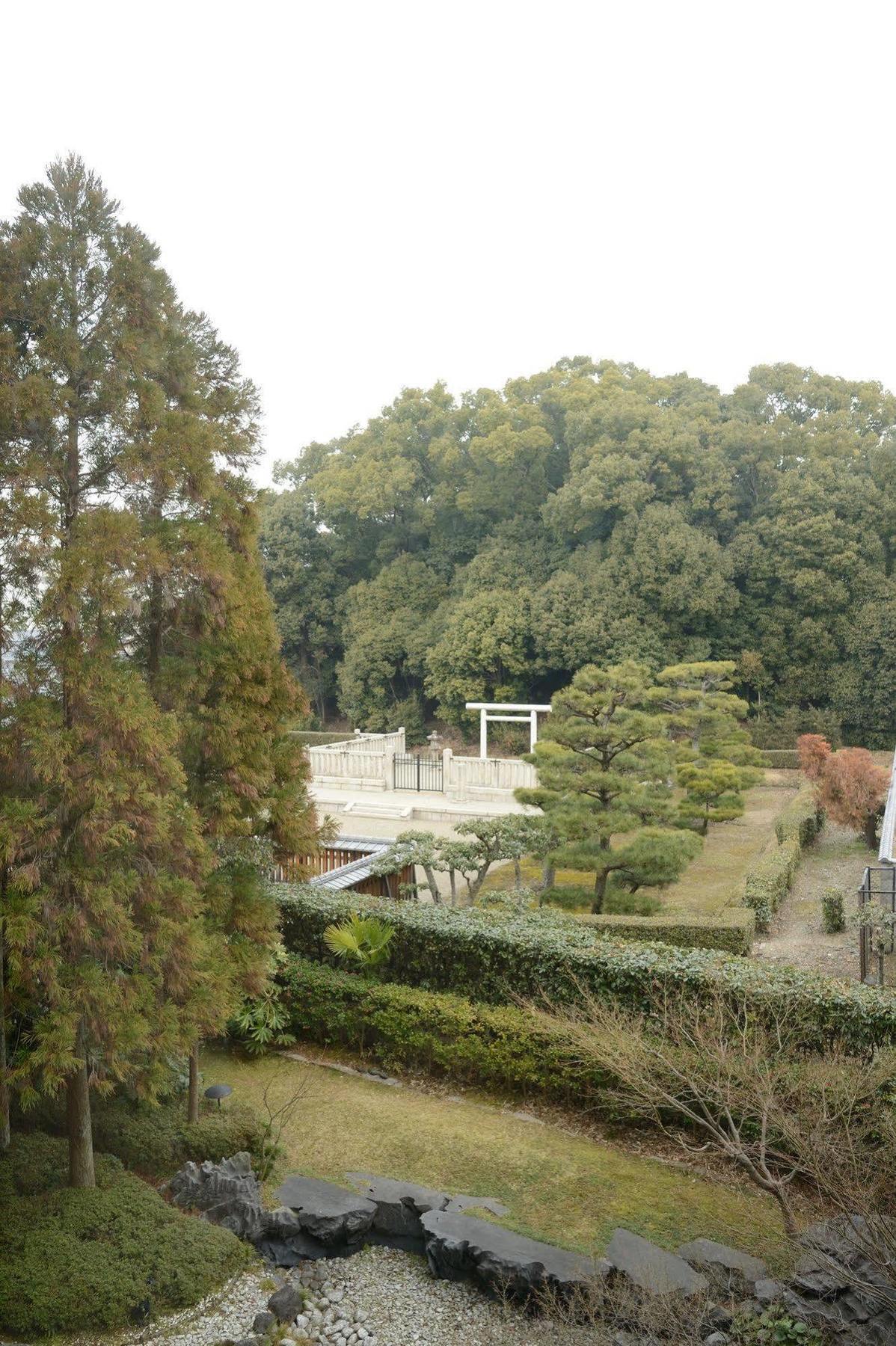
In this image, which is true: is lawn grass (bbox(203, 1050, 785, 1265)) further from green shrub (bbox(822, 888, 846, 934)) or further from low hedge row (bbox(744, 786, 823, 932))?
green shrub (bbox(822, 888, 846, 934))

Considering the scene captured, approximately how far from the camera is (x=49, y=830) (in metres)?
4.70

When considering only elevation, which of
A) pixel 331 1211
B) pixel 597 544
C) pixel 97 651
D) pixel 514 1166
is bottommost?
pixel 514 1166

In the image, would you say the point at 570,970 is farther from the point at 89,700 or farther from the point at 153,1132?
the point at 89,700

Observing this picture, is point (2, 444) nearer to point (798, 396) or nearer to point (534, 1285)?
point (534, 1285)

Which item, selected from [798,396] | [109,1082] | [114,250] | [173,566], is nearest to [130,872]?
[109,1082]

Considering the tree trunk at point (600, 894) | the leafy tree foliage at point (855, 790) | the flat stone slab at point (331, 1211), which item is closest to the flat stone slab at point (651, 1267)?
the flat stone slab at point (331, 1211)

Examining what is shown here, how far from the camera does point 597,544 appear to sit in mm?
29656

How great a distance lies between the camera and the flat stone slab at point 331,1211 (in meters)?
5.18

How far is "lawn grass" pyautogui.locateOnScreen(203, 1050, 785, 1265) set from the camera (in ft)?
17.9

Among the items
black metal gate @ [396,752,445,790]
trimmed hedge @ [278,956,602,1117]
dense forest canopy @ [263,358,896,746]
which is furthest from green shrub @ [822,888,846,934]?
dense forest canopy @ [263,358,896,746]

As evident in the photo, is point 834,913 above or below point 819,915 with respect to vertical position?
above

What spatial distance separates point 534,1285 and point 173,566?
419 centimetres

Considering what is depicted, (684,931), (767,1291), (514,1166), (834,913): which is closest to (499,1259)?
(767,1291)

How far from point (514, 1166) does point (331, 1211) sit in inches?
Answer: 56.6
